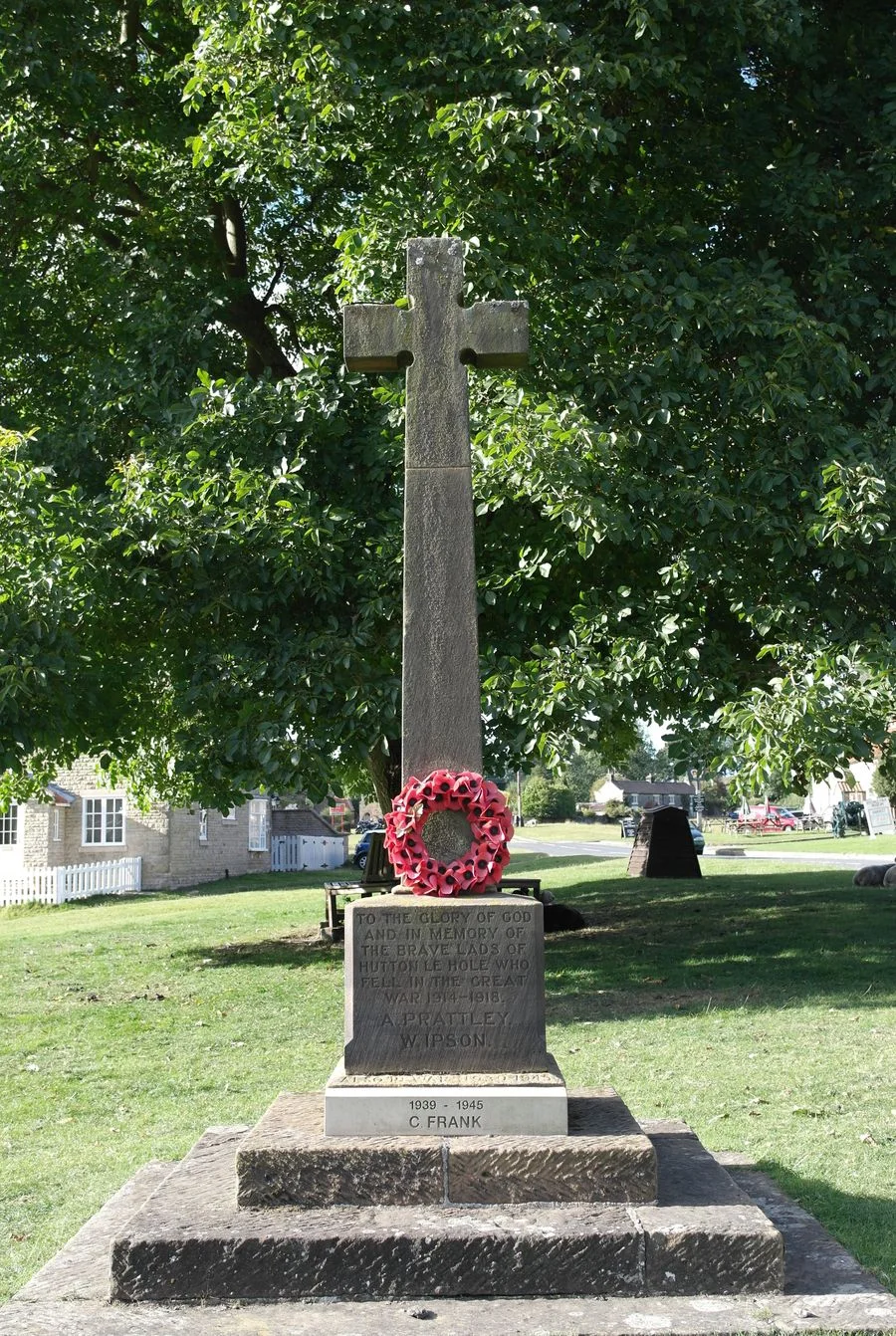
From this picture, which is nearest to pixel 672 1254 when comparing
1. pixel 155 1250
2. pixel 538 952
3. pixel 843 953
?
pixel 538 952

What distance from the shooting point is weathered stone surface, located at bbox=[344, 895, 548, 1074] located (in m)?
5.46

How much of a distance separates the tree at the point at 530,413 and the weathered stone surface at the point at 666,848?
579 inches

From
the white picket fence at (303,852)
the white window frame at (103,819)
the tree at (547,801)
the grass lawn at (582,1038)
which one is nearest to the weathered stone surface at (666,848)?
the grass lawn at (582,1038)

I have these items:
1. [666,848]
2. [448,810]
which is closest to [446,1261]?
[448,810]

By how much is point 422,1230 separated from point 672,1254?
90 centimetres

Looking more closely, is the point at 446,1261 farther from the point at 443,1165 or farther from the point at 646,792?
the point at 646,792

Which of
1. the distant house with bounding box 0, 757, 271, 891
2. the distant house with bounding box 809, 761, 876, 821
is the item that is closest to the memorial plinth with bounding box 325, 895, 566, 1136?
the distant house with bounding box 0, 757, 271, 891

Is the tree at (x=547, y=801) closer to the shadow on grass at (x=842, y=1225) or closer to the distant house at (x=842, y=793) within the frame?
the distant house at (x=842, y=793)

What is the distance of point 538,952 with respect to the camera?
5523 millimetres

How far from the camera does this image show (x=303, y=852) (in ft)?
144

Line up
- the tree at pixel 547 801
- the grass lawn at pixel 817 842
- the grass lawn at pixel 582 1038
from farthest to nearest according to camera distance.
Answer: the tree at pixel 547 801 < the grass lawn at pixel 817 842 < the grass lawn at pixel 582 1038

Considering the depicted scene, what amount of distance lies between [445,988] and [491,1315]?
1380mm

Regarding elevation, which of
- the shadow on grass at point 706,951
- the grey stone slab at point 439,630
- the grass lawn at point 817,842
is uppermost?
the grey stone slab at point 439,630

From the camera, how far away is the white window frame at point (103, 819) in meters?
33.5
